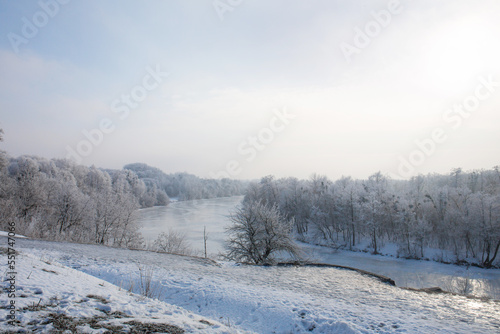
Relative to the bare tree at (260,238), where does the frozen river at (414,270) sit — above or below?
below

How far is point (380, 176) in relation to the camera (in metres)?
60.0

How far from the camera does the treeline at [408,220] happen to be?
3491 cm

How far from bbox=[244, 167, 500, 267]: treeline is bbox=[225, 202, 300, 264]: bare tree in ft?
17.3

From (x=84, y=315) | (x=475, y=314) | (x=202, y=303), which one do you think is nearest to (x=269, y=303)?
(x=202, y=303)

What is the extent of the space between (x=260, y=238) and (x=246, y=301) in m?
12.1

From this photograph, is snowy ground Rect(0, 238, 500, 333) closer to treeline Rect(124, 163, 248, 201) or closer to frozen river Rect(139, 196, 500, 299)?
frozen river Rect(139, 196, 500, 299)

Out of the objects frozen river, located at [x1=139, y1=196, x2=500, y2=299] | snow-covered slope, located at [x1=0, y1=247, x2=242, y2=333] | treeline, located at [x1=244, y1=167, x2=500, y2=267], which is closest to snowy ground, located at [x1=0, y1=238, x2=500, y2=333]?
snow-covered slope, located at [x1=0, y1=247, x2=242, y2=333]

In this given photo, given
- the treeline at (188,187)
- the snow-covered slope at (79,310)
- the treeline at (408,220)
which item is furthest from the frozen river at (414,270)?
the treeline at (188,187)

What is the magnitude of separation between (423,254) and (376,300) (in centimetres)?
3377

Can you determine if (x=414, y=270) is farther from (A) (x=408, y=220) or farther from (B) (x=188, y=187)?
(B) (x=188, y=187)

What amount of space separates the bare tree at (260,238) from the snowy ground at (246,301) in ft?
21.5

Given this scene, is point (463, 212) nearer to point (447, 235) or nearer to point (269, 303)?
point (447, 235)

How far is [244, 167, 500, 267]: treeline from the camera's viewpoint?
34.9m

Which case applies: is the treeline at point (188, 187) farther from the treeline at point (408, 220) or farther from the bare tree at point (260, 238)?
the bare tree at point (260, 238)
